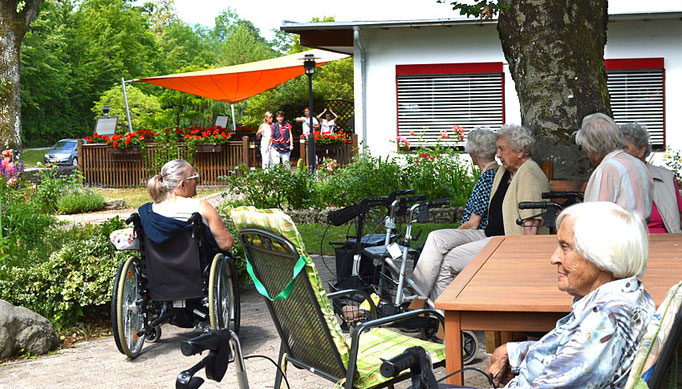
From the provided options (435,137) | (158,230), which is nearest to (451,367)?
(158,230)

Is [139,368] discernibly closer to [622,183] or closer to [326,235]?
[622,183]

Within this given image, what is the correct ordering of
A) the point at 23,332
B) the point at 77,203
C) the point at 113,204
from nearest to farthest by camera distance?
the point at 23,332 → the point at 77,203 → the point at 113,204

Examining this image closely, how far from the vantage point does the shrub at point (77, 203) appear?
14.5m

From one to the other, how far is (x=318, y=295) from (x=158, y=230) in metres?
2.45

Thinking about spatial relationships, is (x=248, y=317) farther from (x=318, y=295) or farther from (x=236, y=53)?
(x=236, y=53)

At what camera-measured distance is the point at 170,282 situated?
537cm

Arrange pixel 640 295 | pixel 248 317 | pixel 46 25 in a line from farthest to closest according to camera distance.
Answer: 1. pixel 46 25
2. pixel 248 317
3. pixel 640 295

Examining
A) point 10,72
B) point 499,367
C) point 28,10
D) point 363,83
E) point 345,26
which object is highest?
point 28,10

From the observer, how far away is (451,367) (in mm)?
3240

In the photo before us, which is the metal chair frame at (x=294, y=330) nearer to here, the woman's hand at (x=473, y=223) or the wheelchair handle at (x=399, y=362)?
the wheelchair handle at (x=399, y=362)

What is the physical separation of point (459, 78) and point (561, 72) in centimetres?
996

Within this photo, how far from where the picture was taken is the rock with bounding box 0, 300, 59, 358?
17.6 feet

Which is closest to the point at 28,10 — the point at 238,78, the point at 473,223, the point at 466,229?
the point at 238,78

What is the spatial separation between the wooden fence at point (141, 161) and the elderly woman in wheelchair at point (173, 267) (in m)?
13.6
